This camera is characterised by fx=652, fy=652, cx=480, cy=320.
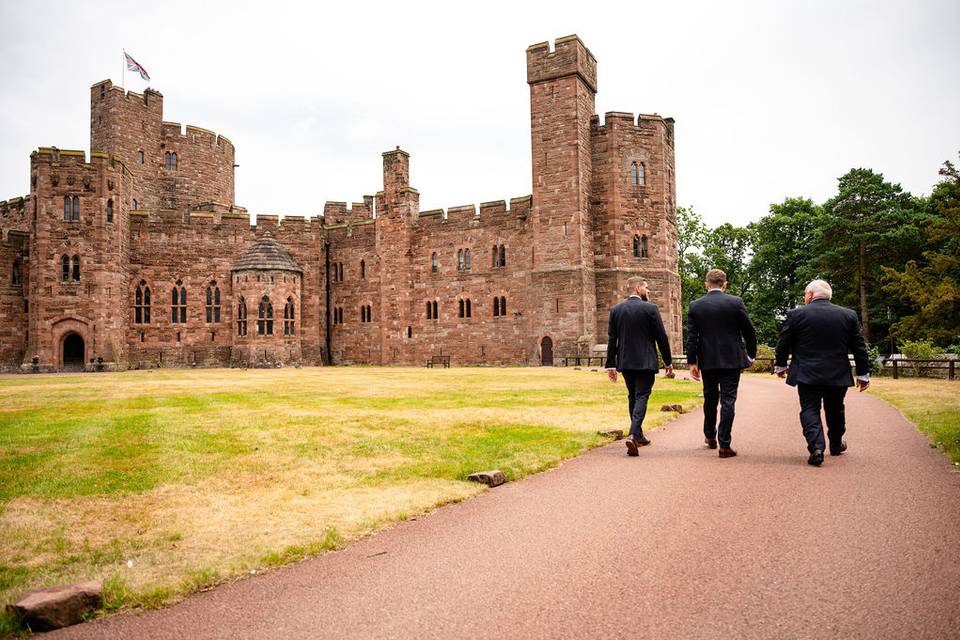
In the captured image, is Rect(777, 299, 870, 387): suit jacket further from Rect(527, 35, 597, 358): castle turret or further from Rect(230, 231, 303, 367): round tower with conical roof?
Rect(230, 231, 303, 367): round tower with conical roof

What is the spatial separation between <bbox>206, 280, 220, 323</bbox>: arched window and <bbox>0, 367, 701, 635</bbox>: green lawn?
2962 cm

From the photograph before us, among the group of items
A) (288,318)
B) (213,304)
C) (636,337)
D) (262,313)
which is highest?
(213,304)

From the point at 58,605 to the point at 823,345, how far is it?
7738mm

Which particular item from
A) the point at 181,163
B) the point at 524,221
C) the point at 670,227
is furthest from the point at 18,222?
the point at 670,227

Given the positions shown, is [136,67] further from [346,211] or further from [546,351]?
[546,351]

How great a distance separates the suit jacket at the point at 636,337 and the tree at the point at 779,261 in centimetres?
4696

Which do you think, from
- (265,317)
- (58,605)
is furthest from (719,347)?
(265,317)

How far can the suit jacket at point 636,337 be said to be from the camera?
8.63 meters

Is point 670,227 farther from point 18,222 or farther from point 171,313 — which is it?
point 18,222

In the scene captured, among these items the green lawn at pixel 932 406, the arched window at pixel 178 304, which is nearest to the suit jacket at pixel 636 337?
the green lawn at pixel 932 406

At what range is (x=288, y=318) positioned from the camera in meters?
43.7

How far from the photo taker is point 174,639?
3.43m

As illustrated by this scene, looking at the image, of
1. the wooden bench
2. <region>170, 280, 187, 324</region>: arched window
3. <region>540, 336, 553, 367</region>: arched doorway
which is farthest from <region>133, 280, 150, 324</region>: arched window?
<region>540, 336, 553, 367</region>: arched doorway

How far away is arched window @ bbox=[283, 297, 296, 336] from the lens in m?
43.4
